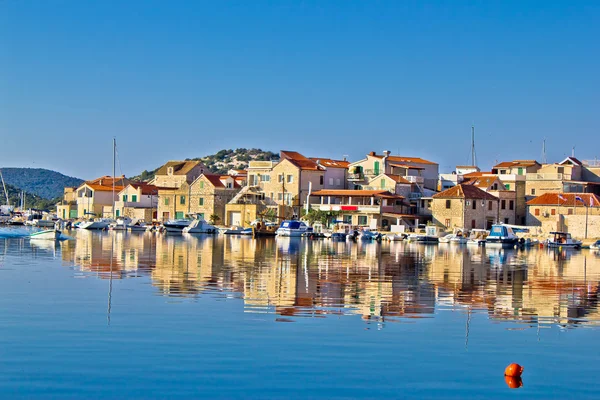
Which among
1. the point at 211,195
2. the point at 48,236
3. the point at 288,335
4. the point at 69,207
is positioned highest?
the point at 211,195

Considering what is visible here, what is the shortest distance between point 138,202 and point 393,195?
33917mm

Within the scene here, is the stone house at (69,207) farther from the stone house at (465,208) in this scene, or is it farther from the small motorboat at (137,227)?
the stone house at (465,208)

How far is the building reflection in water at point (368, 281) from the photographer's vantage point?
24.3 metres

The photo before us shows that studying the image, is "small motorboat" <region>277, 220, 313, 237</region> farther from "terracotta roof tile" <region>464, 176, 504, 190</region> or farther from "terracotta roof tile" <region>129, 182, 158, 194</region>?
"terracotta roof tile" <region>129, 182, 158, 194</region>

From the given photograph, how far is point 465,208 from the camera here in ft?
268

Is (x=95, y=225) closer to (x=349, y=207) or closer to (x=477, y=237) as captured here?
(x=349, y=207)

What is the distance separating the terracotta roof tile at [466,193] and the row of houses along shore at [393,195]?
122 millimetres

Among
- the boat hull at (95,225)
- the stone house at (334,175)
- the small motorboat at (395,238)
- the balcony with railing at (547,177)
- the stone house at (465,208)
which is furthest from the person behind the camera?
the stone house at (334,175)

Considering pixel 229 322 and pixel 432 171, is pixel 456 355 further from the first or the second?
pixel 432 171

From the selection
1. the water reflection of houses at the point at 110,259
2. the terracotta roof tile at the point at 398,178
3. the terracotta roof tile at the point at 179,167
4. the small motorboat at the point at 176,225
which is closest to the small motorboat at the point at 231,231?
the small motorboat at the point at 176,225

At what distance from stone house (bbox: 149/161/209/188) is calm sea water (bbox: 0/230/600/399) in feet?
241

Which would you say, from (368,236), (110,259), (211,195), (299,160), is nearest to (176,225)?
(211,195)

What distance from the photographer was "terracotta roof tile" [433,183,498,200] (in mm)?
82125

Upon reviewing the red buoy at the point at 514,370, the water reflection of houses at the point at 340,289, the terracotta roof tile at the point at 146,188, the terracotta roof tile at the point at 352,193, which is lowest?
the red buoy at the point at 514,370
